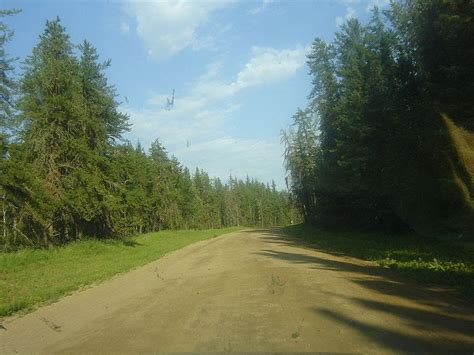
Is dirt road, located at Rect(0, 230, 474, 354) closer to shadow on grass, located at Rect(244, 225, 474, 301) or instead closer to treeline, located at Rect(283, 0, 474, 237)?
shadow on grass, located at Rect(244, 225, 474, 301)

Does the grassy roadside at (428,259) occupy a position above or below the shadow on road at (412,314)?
above

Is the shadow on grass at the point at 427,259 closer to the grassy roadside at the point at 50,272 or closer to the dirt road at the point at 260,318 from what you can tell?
the dirt road at the point at 260,318

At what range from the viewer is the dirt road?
6332 mm

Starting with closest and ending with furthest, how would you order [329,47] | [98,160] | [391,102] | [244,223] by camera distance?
[391,102]
[98,160]
[329,47]
[244,223]

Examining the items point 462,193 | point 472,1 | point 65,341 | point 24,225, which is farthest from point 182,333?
point 24,225

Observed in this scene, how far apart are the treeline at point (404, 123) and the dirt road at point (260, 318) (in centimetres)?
737

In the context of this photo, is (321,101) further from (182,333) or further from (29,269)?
(182,333)

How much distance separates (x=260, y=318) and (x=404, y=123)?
58.8 ft

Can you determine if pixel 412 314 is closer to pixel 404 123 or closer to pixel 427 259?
pixel 427 259

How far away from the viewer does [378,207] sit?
28.2m

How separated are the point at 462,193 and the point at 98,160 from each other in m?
24.8

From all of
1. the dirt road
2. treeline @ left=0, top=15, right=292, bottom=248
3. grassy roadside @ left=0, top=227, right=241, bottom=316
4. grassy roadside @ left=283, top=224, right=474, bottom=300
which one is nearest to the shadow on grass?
grassy roadside @ left=283, top=224, right=474, bottom=300

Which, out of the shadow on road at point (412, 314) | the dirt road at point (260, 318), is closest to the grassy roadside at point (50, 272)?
the dirt road at point (260, 318)

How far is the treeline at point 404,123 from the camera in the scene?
17.4 m
